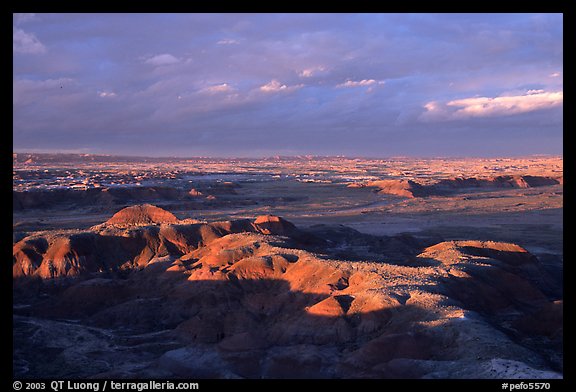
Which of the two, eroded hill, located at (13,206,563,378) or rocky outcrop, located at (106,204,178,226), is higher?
rocky outcrop, located at (106,204,178,226)

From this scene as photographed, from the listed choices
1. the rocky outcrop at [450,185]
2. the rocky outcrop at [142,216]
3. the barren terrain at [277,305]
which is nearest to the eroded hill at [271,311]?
the barren terrain at [277,305]

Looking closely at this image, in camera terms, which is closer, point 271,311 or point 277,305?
point 271,311

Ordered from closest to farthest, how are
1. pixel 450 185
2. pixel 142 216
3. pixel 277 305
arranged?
pixel 277 305 → pixel 142 216 → pixel 450 185

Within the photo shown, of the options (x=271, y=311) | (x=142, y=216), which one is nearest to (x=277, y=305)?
(x=271, y=311)

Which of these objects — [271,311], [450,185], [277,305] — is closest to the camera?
[271,311]

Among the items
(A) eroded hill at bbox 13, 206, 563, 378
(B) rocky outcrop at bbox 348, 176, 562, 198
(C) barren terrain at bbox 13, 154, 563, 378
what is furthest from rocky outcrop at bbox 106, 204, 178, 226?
(B) rocky outcrop at bbox 348, 176, 562, 198

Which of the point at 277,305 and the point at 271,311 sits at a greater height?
the point at 277,305

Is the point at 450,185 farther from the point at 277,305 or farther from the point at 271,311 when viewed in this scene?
the point at 271,311

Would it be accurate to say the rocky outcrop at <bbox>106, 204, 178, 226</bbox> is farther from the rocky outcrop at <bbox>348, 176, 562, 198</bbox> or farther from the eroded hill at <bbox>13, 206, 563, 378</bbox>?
the rocky outcrop at <bbox>348, 176, 562, 198</bbox>

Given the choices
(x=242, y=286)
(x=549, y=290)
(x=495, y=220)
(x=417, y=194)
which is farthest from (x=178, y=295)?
(x=417, y=194)

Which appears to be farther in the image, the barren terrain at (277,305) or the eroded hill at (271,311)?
the barren terrain at (277,305)

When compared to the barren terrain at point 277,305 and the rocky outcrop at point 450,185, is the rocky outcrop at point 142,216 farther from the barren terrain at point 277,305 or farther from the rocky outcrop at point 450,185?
the rocky outcrop at point 450,185
